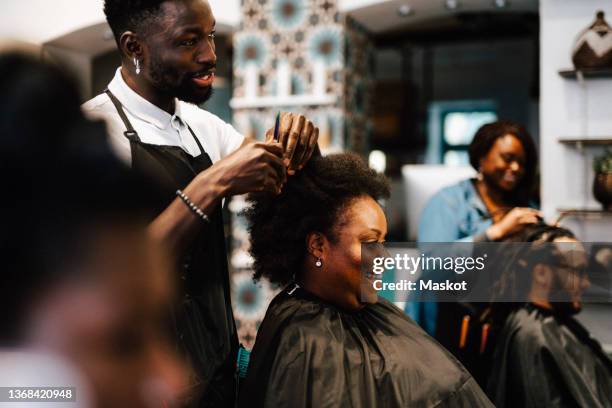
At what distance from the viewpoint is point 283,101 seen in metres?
4.46

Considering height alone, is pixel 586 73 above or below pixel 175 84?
above

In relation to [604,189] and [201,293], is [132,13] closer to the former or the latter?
[201,293]

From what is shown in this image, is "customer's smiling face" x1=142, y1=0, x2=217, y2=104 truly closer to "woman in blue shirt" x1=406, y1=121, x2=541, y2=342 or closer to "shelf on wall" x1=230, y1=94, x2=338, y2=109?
"woman in blue shirt" x1=406, y1=121, x2=541, y2=342

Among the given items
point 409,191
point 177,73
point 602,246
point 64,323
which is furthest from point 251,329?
point 64,323

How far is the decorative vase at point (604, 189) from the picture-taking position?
11.6ft

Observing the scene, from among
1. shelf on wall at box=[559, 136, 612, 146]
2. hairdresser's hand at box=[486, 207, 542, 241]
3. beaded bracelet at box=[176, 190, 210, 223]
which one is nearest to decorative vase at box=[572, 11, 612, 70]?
shelf on wall at box=[559, 136, 612, 146]

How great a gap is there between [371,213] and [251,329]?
2.99 meters

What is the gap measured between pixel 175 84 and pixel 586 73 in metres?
3.30

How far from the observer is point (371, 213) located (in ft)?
4.32

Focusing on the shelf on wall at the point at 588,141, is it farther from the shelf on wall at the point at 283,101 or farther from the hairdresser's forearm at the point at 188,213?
the hairdresser's forearm at the point at 188,213

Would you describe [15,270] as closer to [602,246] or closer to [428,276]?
[428,276]

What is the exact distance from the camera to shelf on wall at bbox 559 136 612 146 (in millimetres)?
3678

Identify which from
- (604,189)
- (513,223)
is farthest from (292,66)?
(513,223)

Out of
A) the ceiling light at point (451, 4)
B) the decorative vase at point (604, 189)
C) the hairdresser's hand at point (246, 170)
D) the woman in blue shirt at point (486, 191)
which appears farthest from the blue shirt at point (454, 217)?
the ceiling light at point (451, 4)
